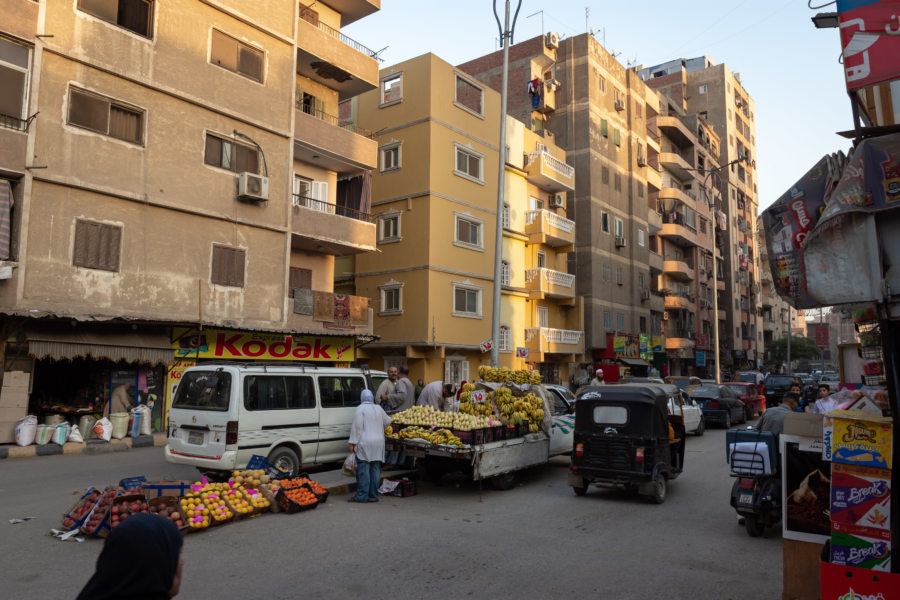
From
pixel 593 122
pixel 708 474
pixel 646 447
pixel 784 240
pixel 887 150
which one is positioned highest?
pixel 593 122

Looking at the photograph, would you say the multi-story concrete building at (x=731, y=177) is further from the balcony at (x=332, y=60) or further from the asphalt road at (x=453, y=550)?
the asphalt road at (x=453, y=550)

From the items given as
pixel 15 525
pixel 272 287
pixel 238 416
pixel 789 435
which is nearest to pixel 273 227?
pixel 272 287

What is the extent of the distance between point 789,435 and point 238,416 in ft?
26.8

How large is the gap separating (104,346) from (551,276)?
23.2m

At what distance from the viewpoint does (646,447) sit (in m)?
10.4

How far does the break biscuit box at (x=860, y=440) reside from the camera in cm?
469

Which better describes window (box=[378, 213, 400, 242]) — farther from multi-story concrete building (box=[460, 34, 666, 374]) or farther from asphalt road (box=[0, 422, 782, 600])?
asphalt road (box=[0, 422, 782, 600])

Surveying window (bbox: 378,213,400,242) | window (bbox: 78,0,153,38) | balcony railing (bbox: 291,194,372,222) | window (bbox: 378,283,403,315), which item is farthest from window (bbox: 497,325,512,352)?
window (bbox: 78,0,153,38)

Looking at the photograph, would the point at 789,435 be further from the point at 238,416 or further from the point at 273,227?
the point at 273,227

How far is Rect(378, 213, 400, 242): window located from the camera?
93.0 ft

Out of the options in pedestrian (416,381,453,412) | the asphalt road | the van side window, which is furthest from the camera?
pedestrian (416,381,453,412)

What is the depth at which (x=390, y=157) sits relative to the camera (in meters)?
29.2

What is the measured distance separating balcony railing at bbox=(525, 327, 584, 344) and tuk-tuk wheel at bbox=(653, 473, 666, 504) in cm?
2209

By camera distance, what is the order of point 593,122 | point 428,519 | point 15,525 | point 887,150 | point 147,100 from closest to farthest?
point 887,150 → point 15,525 → point 428,519 → point 147,100 → point 593,122
